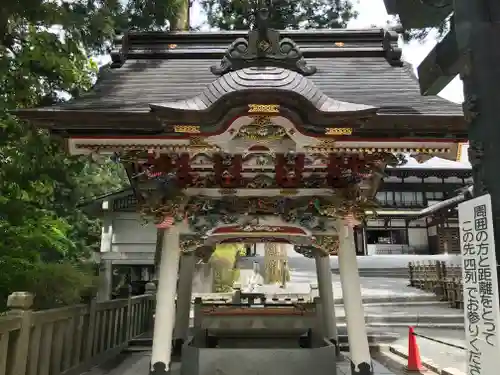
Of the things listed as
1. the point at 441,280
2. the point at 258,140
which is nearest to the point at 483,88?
the point at 258,140

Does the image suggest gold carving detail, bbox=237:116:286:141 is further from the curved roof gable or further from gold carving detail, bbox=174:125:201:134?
gold carving detail, bbox=174:125:201:134

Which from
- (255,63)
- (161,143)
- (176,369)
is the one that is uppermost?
(255,63)

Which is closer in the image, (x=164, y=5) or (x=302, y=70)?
(x=302, y=70)

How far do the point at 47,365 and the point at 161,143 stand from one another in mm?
3151

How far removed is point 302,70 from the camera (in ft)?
17.6

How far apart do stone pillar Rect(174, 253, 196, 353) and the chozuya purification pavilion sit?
1098mm

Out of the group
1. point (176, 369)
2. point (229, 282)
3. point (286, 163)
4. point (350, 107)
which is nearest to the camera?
point (350, 107)

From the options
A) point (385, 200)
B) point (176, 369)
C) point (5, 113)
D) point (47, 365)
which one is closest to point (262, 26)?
point (5, 113)

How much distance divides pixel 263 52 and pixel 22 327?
408cm

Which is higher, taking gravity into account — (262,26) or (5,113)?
(262,26)

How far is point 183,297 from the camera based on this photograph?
8.59m

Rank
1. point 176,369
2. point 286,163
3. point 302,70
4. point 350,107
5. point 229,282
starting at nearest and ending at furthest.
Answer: point 350,107
point 302,70
point 286,163
point 176,369
point 229,282

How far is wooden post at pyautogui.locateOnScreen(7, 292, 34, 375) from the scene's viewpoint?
184 inches

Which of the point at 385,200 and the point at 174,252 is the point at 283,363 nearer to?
the point at 174,252
